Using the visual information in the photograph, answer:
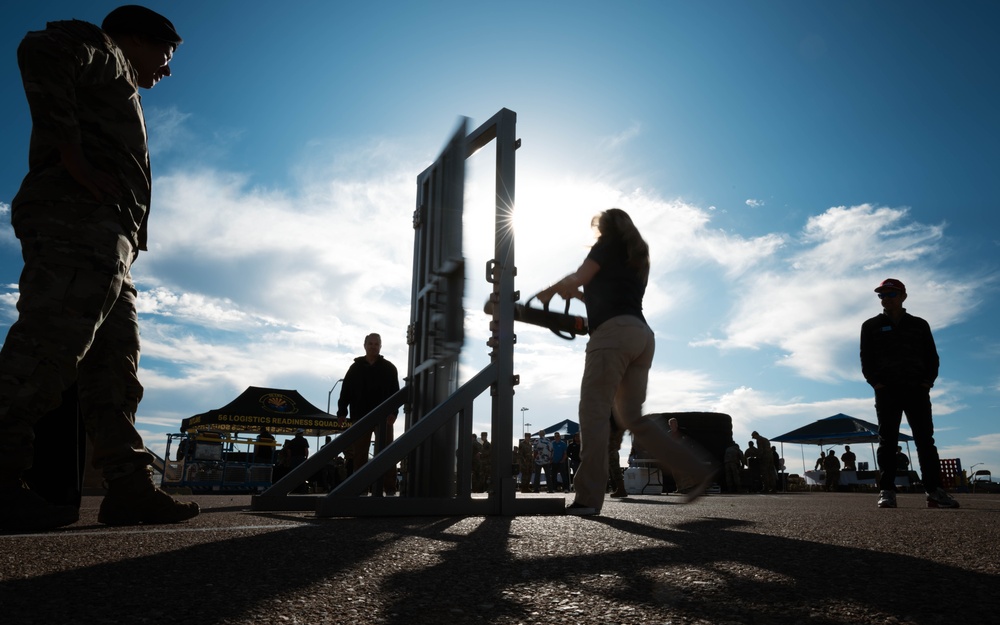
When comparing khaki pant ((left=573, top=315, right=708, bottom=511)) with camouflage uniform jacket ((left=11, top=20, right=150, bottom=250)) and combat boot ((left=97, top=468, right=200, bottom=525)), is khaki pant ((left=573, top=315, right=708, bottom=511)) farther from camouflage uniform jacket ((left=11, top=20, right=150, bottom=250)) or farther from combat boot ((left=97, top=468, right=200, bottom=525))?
camouflage uniform jacket ((left=11, top=20, right=150, bottom=250))

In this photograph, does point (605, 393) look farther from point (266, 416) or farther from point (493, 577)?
point (266, 416)

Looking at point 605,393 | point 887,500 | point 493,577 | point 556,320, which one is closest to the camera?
point 493,577

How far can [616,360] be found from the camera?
372 cm

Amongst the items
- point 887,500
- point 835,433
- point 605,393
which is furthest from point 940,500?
point 835,433

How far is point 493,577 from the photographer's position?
4.97 ft

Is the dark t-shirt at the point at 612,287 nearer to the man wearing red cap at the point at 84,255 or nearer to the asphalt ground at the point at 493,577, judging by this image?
the asphalt ground at the point at 493,577

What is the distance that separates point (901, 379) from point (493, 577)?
4966mm

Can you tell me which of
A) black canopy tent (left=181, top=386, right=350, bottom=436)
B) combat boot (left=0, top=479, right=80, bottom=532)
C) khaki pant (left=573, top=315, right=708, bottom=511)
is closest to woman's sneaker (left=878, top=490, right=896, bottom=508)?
khaki pant (left=573, top=315, right=708, bottom=511)

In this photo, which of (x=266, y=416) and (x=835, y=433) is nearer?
(x=266, y=416)

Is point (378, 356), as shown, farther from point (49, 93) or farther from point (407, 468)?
point (49, 93)

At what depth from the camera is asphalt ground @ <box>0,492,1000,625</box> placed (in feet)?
3.80

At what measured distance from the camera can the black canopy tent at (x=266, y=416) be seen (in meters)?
17.4

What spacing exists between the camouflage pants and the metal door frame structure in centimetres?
110

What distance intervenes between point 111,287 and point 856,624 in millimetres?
2726
